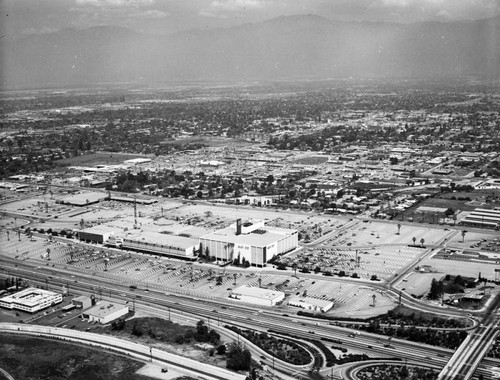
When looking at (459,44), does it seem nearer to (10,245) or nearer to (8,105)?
(8,105)

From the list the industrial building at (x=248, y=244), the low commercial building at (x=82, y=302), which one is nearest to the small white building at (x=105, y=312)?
the low commercial building at (x=82, y=302)

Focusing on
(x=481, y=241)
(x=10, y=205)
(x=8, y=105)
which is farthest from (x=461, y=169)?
(x=8, y=105)

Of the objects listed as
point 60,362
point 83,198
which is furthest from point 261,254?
point 83,198

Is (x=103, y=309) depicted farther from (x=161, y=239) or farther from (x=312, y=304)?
(x=161, y=239)

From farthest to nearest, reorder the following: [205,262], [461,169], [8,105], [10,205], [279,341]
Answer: [8,105] → [461,169] → [10,205] → [205,262] → [279,341]

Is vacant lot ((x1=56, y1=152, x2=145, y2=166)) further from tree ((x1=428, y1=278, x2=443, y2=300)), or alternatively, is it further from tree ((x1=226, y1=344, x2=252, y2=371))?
tree ((x1=226, y1=344, x2=252, y2=371))

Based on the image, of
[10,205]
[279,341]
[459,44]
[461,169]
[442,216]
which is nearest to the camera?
[279,341]
